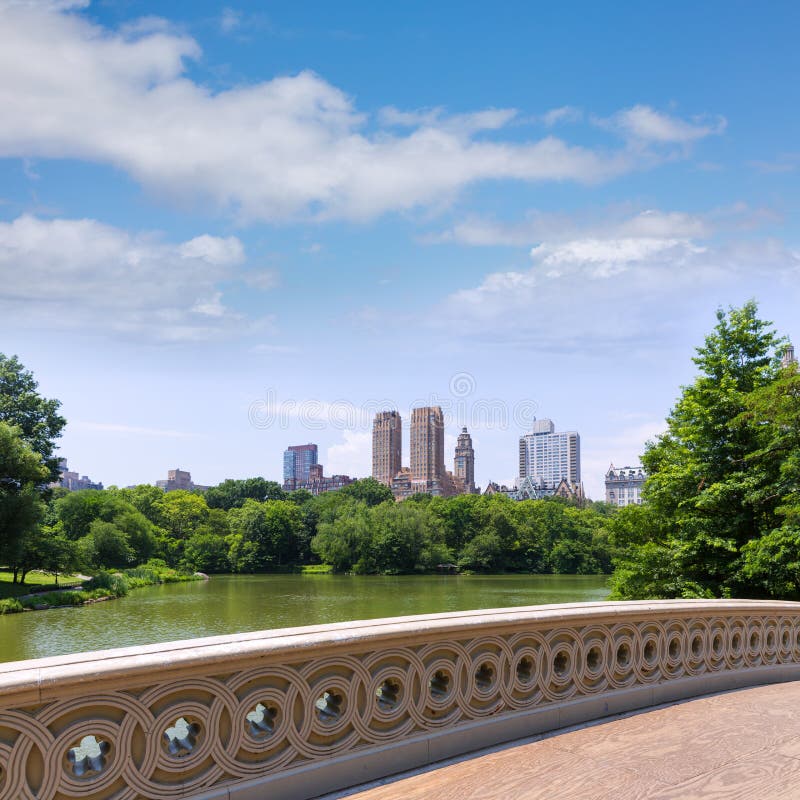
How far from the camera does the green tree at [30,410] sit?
153 ft

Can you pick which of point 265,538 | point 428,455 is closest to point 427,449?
point 428,455

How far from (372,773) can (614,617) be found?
2247mm

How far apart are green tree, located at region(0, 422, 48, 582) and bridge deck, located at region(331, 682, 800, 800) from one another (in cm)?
3803

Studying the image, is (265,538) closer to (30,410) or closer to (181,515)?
(181,515)

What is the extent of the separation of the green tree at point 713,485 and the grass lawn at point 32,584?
35.8 metres

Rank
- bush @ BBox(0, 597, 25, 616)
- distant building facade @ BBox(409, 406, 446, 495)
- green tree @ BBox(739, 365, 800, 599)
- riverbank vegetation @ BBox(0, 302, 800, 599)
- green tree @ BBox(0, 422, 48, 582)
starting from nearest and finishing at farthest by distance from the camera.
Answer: green tree @ BBox(739, 365, 800, 599) < riverbank vegetation @ BBox(0, 302, 800, 599) < bush @ BBox(0, 597, 25, 616) < green tree @ BBox(0, 422, 48, 582) < distant building facade @ BBox(409, 406, 446, 495)

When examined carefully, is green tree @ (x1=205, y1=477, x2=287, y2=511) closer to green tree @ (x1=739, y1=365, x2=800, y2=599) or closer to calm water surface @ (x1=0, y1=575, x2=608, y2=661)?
calm water surface @ (x1=0, y1=575, x2=608, y2=661)

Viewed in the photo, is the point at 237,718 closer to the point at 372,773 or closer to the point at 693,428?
the point at 372,773

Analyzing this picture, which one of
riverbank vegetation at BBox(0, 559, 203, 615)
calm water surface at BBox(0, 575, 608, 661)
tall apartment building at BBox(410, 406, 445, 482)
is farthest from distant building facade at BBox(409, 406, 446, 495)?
riverbank vegetation at BBox(0, 559, 203, 615)

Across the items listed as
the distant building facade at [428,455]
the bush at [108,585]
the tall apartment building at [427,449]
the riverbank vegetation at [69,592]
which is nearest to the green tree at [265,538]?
the riverbank vegetation at [69,592]

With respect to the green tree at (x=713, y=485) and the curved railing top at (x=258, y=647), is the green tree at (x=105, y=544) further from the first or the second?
the curved railing top at (x=258, y=647)

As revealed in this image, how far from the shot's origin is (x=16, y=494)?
38.0 metres

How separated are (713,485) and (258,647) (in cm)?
1368

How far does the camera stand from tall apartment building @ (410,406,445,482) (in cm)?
18938
